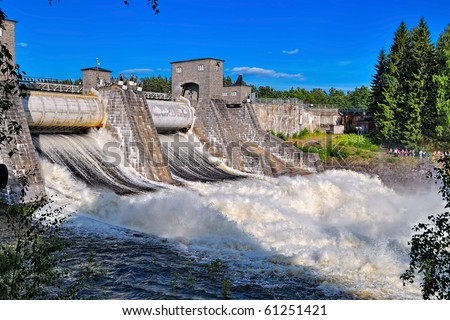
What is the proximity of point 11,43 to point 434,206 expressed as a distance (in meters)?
20.2

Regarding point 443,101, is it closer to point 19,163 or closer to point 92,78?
point 92,78

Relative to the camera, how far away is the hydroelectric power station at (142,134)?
16.4m

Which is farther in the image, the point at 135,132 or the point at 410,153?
the point at 410,153

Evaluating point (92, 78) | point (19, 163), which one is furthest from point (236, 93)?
point (19, 163)

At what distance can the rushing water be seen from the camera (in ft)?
28.2

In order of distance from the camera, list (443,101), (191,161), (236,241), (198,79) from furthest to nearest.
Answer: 1. (443,101)
2. (198,79)
3. (191,161)
4. (236,241)

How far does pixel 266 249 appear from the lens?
36.9 feet

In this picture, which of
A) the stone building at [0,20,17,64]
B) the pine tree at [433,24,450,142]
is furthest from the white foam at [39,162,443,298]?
the pine tree at [433,24,450,142]

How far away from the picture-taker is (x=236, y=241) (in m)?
11.7

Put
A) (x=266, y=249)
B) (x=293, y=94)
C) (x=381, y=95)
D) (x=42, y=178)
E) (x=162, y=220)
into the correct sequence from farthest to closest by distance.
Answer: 1. (x=293, y=94)
2. (x=381, y=95)
3. (x=42, y=178)
4. (x=162, y=220)
5. (x=266, y=249)

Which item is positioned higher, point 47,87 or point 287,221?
point 47,87

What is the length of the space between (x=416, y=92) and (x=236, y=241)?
27.0 m

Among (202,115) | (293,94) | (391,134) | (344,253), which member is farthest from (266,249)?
A: (293,94)
